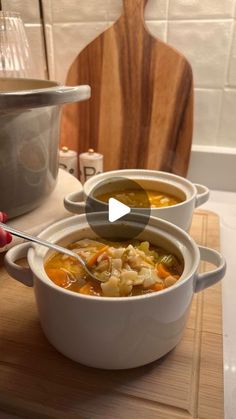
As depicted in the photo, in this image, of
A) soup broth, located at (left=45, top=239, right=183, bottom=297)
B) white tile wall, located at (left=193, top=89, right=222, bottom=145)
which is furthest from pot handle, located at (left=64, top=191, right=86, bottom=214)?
white tile wall, located at (left=193, top=89, right=222, bottom=145)

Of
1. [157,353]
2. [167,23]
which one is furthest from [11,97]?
[167,23]

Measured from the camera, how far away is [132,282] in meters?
0.34

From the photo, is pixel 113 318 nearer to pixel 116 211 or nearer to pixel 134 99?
pixel 116 211

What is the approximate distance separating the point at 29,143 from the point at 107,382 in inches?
12.2

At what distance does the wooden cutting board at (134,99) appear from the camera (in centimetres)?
77

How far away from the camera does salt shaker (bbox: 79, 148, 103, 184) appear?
0.80 meters

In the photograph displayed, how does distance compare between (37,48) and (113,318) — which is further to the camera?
(37,48)

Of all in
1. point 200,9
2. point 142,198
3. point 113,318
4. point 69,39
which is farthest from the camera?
point 69,39

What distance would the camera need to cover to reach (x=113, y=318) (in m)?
0.30

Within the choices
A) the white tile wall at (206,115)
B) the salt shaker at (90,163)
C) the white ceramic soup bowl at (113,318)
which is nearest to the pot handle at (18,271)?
the white ceramic soup bowl at (113,318)

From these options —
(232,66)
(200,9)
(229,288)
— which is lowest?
(229,288)

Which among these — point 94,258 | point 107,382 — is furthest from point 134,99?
point 107,382

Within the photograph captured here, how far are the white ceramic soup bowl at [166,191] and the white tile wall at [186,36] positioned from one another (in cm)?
31

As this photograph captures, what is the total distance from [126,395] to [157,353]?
0.15 feet
